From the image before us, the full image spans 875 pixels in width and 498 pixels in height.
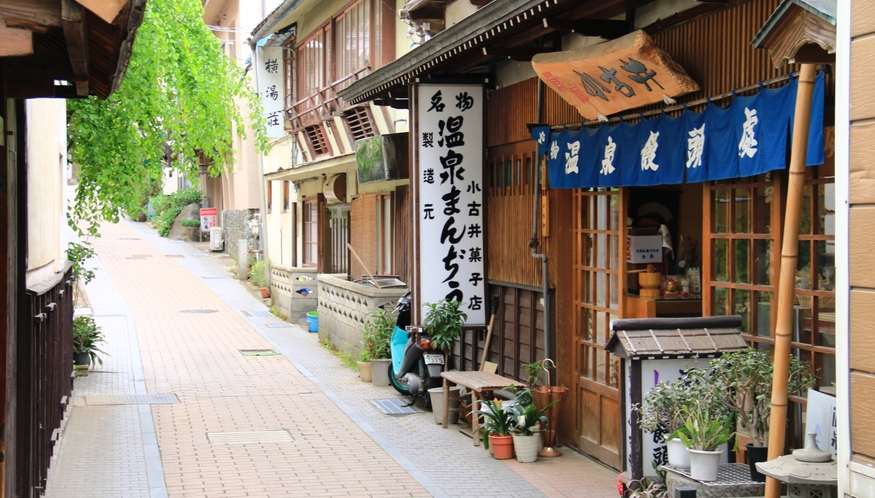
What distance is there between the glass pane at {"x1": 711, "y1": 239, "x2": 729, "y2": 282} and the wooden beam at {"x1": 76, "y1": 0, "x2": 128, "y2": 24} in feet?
18.0

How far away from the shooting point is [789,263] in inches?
229

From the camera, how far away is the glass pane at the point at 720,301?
8.17 metres

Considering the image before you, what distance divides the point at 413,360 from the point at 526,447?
362cm

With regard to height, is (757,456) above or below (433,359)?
above

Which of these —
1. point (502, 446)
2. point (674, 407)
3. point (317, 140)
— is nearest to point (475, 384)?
point (502, 446)

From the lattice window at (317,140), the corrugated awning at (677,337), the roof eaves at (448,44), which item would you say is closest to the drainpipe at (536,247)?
the roof eaves at (448,44)

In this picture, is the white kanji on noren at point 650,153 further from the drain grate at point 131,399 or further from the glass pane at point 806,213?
the drain grate at point 131,399

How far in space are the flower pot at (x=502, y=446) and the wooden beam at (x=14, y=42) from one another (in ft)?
25.1

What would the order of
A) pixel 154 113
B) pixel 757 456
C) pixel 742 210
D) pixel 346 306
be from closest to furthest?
pixel 757 456
pixel 742 210
pixel 154 113
pixel 346 306

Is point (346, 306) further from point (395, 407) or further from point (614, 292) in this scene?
point (614, 292)

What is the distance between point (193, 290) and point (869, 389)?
2743 cm

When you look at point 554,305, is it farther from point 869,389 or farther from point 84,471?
point 869,389

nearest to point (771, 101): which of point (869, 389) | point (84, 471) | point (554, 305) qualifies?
point (869, 389)

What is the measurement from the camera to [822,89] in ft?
20.8
